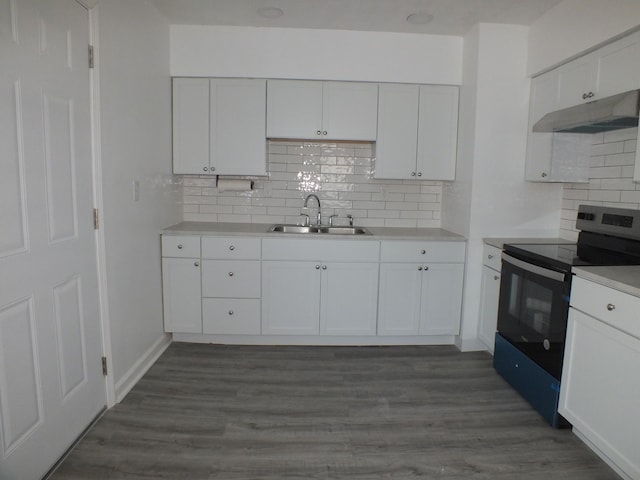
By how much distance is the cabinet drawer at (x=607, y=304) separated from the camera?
5.24 ft

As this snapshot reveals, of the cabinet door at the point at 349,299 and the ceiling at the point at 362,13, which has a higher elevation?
the ceiling at the point at 362,13

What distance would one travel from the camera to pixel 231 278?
2988mm

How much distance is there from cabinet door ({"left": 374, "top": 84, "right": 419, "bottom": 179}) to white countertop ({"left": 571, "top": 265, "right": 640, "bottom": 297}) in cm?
157

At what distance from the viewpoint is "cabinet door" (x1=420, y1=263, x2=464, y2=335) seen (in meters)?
3.02

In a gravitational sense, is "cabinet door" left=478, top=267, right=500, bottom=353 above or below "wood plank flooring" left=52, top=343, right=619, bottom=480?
above

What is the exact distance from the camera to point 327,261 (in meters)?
2.98

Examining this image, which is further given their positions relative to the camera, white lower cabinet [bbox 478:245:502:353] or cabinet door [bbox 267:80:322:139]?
cabinet door [bbox 267:80:322:139]

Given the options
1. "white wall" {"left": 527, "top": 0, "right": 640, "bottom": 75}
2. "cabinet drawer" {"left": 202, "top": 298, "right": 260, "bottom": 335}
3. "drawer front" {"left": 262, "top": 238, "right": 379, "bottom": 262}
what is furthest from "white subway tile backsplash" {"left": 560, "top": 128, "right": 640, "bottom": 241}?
"cabinet drawer" {"left": 202, "top": 298, "right": 260, "bottom": 335}

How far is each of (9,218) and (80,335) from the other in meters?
0.76

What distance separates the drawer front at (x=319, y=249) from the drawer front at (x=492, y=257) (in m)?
0.83

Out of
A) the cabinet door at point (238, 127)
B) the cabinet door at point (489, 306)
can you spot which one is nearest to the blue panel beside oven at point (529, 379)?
the cabinet door at point (489, 306)

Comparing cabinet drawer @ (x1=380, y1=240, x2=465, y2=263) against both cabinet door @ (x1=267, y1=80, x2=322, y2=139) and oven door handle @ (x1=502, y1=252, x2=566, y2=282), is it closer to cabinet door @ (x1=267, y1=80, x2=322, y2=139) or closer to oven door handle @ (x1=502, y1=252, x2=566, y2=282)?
oven door handle @ (x1=502, y1=252, x2=566, y2=282)

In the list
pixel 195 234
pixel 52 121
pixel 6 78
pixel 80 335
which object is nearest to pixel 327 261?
pixel 195 234

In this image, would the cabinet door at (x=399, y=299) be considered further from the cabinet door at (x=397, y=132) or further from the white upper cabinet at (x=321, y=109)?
the white upper cabinet at (x=321, y=109)
